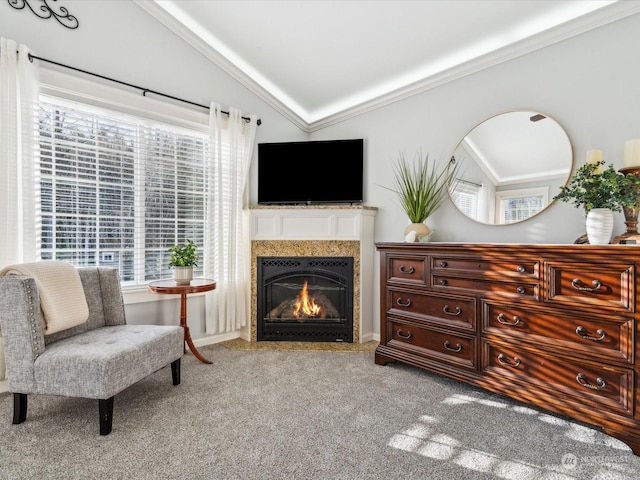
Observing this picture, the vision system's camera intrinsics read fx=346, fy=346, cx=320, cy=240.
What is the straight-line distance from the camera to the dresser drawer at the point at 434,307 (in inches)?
93.9

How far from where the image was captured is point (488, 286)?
2285 mm

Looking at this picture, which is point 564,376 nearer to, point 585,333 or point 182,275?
point 585,333

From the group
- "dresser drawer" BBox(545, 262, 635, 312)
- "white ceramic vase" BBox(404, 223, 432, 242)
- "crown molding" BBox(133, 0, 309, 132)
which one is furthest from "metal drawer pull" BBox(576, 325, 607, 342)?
"crown molding" BBox(133, 0, 309, 132)

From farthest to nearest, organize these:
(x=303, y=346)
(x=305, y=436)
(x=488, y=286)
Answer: (x=303, y=346)
(x=488, y=286)
(x=305, y=436)

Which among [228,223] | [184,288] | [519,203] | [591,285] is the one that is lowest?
[184,288]

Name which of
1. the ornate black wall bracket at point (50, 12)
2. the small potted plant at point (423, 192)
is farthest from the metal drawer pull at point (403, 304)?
the ornate black wall bracket at point (50, 12)

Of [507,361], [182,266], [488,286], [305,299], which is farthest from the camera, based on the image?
[305,299]

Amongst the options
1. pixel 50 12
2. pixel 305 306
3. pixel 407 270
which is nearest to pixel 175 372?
pixel 305 306

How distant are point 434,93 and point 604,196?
1.75 meters

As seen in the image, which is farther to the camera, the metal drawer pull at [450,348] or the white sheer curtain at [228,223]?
the white sheer curtain at [228,223]

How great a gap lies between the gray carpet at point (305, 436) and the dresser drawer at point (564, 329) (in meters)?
0.44

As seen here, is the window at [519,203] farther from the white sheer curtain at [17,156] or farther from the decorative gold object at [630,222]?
the white sheer curtain at [17,156]

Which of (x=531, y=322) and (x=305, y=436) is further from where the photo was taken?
(x=531, y=322)

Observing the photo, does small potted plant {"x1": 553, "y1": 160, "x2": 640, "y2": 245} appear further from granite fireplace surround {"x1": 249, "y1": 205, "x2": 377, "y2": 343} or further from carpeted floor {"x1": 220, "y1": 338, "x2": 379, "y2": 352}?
carpeted floor {"x1": 220, "y1": 338, "x2": 379, "y2": 352}
